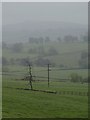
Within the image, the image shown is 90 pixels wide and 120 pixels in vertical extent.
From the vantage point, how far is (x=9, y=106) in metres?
23.4

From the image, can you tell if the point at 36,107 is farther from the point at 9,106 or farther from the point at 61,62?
the point at 61,62

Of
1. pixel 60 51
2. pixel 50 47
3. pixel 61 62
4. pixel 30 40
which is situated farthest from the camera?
pixel 30 40

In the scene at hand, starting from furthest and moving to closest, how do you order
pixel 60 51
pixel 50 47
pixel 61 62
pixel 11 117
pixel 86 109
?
pixel 50 47
pixel 60 51
pixel 61 62
pixel 86 109
pixel 11 117

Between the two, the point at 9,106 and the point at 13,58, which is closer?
the point at 9,106

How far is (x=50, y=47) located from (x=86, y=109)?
10487cm

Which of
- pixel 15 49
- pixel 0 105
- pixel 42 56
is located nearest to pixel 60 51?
pixel 42 56

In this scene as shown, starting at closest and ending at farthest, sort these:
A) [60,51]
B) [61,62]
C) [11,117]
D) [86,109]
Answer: [11,117], [86,109], [61,62], [60,51]

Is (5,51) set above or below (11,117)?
above

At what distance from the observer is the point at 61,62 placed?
10675 cm

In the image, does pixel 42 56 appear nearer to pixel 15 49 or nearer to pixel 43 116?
pixel 15 49

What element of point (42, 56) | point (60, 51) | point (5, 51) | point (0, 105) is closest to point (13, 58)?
point (5, 51)

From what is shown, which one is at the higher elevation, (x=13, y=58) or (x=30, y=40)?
(x=30, y=40)

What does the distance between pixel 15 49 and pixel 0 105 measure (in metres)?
96.6

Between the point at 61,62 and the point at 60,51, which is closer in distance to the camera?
the point at 61,62
